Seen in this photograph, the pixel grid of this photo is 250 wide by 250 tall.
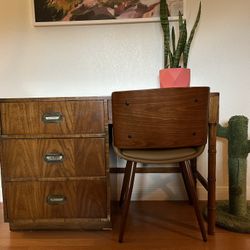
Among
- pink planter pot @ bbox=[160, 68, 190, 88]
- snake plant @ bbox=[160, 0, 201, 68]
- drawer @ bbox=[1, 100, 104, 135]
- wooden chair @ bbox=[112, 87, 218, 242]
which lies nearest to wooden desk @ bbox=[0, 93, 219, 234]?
drawer @ bbox=[1, 100, 104, 135]

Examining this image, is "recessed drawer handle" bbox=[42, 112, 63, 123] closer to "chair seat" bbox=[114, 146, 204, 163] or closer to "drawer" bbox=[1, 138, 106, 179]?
"drawer" bbox=[1, 138, 106, 179]

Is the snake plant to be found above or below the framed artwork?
below

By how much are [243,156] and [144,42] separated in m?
0.90

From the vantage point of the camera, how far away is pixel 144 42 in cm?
168

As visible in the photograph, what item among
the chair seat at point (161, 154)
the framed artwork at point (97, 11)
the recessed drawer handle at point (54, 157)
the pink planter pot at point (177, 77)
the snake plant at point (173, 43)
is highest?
the framed artwork at point (97, 11)

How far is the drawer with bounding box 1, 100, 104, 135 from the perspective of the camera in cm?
129

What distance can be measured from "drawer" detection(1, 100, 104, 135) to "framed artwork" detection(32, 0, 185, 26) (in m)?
0.66

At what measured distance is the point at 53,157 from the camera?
1329 mm

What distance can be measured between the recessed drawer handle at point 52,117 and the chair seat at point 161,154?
1.04 ft

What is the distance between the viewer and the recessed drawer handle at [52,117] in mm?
1297

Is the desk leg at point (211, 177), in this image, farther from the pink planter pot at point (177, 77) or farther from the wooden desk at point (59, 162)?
the pink planter pot at point (177, 77)

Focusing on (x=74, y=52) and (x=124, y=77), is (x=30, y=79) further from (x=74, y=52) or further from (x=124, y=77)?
(x=124, y=77)

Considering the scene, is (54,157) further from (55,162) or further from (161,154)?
(161,154)

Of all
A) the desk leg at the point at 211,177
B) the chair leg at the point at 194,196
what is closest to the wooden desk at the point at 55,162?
the chair leg at the point at 194,196
